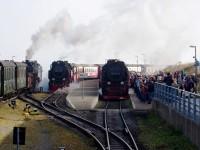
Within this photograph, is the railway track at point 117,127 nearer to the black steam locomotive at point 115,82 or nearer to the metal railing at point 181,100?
the metal railing at point 181,100

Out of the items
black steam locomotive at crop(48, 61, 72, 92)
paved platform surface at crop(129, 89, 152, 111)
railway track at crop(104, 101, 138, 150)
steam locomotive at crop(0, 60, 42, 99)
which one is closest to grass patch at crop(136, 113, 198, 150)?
railway track at crop(104, 101, 138, 150)

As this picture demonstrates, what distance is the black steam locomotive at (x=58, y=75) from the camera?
60.5 m

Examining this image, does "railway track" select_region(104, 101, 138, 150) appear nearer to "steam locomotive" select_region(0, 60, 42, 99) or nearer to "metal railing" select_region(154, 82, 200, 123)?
"metal railing" select_region(154, 82, 200, 123)

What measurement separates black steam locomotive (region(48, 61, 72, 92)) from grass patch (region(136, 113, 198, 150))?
28335mm

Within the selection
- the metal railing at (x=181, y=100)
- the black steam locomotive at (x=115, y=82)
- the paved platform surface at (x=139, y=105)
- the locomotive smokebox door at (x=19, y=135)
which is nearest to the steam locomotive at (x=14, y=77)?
the black steam locomotive at (x=115, y=82)

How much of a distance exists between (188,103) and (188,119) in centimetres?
64

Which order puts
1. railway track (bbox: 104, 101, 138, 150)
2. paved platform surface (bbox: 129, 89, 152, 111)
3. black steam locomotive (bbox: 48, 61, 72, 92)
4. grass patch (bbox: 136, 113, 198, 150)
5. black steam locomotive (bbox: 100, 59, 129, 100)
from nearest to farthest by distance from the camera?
grass patch (bbox: 136, 113, 198, 150) < railway track (bbox: 104, 101, 138, 150) < paved platform surface (bbox: 129, 89, 152, 111) < black steam locomotive (bbox: 100, 59, 129, 100) < black steam locomotive (bbox: 48, 61, 72, 92)

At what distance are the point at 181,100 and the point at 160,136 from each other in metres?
1.85

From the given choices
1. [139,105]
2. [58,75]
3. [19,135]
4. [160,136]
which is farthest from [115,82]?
[19,135]

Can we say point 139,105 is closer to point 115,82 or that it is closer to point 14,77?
point 115,82

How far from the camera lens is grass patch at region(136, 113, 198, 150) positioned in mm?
22406

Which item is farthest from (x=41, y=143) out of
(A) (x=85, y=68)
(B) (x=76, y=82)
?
(A) (x=85, y=68)

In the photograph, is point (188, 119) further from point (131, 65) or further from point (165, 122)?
point (131, 65)

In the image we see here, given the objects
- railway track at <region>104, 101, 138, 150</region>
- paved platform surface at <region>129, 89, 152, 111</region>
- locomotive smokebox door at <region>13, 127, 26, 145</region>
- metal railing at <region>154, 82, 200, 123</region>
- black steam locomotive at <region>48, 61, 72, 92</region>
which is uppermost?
black steam locomotive at <region>48, 61, 72, 92</region>
